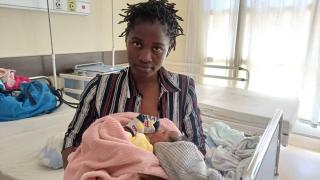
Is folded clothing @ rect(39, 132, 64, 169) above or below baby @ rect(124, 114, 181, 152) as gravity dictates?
below

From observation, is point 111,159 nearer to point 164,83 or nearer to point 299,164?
point 164,83

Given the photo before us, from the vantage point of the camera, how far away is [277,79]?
3.12 meters

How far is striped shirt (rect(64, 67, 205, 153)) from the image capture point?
93 centimetres

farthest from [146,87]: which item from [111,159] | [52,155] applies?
[52,155]

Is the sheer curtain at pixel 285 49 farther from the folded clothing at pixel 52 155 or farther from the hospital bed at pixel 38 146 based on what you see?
the folded clothing at pixel 52 155

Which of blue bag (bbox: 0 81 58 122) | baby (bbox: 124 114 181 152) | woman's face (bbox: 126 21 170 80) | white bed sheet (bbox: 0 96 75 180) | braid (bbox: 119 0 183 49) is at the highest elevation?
braid (bbox: 119 0 183 49)

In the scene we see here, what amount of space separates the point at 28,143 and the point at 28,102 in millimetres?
389

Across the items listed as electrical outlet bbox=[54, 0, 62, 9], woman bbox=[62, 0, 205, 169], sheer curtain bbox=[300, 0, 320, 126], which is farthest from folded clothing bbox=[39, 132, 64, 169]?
sheer curtain bbox=[300, 0, 320, 126]

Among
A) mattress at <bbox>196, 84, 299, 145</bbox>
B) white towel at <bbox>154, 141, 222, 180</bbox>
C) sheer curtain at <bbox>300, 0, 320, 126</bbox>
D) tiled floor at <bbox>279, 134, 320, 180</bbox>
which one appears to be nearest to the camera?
white towel at <bbox>154, 141, 222, 180</bbox>

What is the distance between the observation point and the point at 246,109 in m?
2.16

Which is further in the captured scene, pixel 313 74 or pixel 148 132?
pixel 313 74

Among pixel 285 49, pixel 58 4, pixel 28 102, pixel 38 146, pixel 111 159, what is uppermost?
pixel 58 4

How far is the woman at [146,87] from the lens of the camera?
900mm

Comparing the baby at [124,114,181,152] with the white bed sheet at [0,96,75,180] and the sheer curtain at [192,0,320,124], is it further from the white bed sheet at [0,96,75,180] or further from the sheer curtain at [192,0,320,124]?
the sheer curtain at [192,0,320,124]
